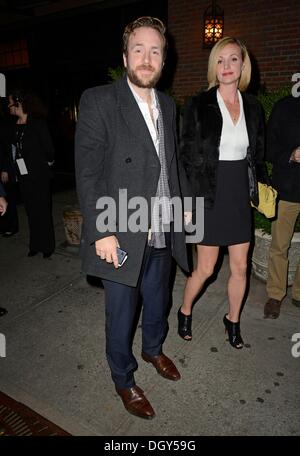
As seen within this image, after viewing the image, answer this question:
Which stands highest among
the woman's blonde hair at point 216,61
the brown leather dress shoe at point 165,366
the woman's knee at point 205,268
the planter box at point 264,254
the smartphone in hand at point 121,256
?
the woman's blonde hair at point 216,61

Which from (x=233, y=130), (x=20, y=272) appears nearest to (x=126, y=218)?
(x=233, y=130)

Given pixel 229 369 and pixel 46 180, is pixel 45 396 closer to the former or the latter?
pixel 229 369

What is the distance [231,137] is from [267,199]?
0.60 m

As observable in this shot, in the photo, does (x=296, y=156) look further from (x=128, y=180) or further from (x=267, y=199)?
(x=128, y=180)

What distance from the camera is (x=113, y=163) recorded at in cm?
195

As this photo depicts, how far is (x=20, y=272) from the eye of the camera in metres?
4.53

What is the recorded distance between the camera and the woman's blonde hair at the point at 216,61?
2.43 meters

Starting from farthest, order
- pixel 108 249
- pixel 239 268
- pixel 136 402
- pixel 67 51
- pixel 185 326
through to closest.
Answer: pixel 67 51 < pixel 185 326 < pixel 239 268 < pixel 136 402 < pixel 108 249

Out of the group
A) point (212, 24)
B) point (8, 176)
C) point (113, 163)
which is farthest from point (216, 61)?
point (212, 24)

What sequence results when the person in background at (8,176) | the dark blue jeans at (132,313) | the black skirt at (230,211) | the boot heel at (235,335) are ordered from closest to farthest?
1. the dark blue jeans at (132,313)
2. the black skirt at (230,211)
3. the boot heel at (235,335)
4. the person in background at (8,176)

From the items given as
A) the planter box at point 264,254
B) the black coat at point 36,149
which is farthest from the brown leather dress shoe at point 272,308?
the black coat at point 36,149

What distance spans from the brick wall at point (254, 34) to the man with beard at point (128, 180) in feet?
15.9

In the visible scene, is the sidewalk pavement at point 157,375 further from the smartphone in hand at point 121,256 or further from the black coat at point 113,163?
the smartphone in hand at point 121,256

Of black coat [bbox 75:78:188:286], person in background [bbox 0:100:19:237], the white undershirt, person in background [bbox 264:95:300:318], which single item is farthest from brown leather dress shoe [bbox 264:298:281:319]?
person in background [bbox 0:100:19:237]
